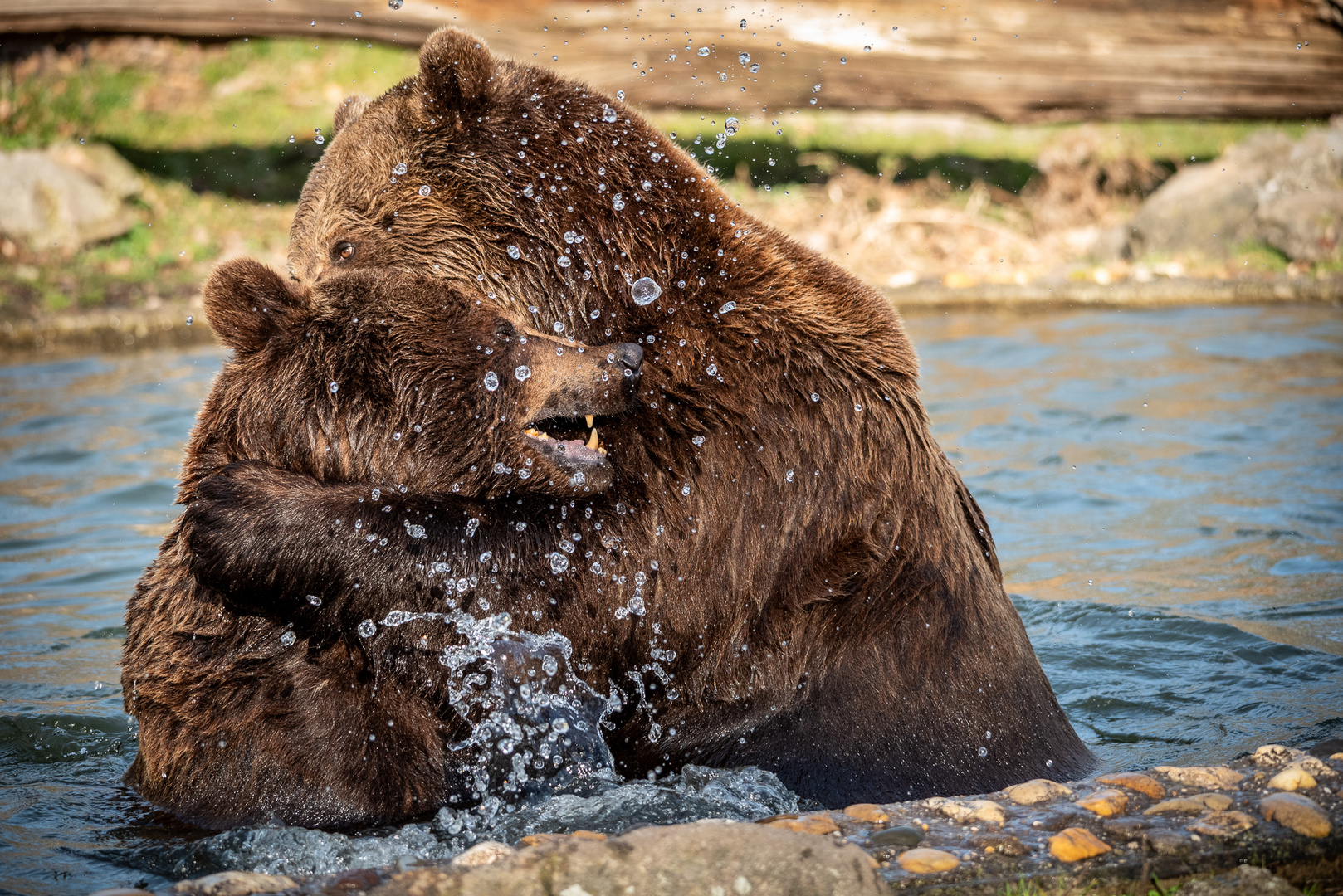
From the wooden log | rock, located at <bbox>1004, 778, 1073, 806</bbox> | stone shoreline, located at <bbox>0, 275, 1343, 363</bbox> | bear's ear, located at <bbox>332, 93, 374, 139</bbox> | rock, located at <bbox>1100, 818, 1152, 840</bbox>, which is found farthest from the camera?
the wooden log

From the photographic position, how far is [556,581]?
3.10 metres

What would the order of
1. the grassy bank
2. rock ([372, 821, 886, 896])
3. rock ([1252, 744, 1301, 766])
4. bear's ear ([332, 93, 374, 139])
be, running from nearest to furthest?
rock ([372, 821, 886, 896]) → rock ([1252, 744, 1301, 766]) → bear's ear ([332, 93, 374, 139]) → the grassy bank

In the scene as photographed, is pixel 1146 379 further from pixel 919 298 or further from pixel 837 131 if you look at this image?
pixel 837 131

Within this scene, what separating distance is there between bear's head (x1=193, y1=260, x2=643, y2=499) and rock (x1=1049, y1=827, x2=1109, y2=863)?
140 centimetres

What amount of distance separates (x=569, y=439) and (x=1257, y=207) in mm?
9092

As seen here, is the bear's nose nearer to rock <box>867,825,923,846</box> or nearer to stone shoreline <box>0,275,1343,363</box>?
rock <box>867,825,923,846</box>

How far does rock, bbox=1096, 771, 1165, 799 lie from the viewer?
9.01ft

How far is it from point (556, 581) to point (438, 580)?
28 cm

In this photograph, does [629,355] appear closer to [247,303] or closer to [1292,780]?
[247,303]

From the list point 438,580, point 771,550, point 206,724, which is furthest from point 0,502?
point 771,550

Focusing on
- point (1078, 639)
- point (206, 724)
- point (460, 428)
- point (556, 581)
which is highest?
point (460, 428)

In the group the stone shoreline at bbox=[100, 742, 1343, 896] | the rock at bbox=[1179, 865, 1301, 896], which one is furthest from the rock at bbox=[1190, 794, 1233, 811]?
the rock at bbox=[1179, 865, 1301, 896]

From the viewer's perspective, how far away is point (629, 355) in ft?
10.3

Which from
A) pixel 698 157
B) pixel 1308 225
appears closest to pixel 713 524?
pixel 1308 225
